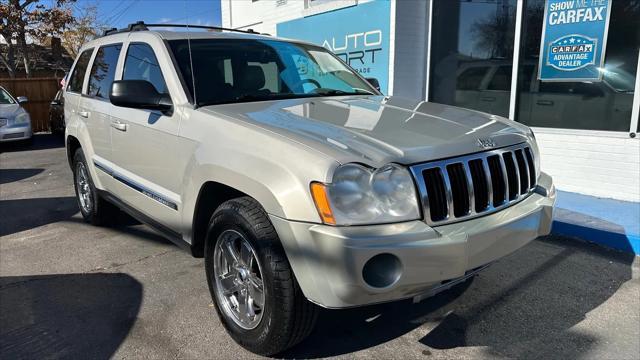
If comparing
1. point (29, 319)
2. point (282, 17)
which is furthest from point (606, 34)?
point (282, 17)

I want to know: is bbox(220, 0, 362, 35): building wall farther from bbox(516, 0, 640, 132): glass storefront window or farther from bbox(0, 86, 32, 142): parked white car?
bbox(0, 86, 32, 142): parked white car

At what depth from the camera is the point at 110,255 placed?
4457 millimetres

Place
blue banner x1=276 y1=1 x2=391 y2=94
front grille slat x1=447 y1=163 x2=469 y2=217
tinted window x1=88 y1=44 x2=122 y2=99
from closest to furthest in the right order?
front grille slat x1=447 y1=163 x2=469 y2=217, tinted window x1=88 y1=44 x2=122 y2=99, blue banner x1=276 y1=1 x2=391 y2=94

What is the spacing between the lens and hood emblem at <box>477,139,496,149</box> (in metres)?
2.71

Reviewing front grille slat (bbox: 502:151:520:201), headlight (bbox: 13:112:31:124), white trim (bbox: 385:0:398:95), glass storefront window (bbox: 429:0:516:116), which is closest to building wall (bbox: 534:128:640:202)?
glass storefront window (bbox: 429:0:516:116)

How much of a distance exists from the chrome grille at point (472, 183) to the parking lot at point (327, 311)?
910mm

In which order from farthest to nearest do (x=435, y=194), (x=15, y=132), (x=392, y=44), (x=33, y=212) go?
(x=15, y=132), (x=392, y=44), (x=33, y=212), (x=435, y=194)

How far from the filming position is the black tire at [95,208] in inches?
196

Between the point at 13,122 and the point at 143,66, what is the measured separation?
10.1 metres

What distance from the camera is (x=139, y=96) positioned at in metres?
3.19

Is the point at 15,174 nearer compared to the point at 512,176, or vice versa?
the point at 512,176

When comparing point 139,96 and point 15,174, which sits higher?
point 139,96

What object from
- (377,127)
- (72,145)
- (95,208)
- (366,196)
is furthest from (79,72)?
(366,196)

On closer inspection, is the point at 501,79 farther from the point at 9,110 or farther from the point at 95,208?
the point at 9,110
